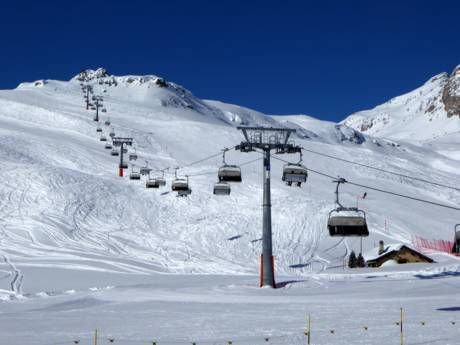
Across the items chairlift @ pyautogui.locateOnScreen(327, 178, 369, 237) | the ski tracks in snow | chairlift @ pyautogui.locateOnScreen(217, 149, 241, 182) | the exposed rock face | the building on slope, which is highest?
the exposed rock face

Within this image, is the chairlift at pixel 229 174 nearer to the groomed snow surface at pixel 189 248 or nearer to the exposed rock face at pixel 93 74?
the groomed snow surface at pixel 189 248

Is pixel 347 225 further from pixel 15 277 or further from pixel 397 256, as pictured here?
pixel 397 256

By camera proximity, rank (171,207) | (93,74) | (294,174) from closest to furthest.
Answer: (294,174)
(171,207)
(93,74)

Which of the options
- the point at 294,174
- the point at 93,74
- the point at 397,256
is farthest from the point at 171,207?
the point at 93,74

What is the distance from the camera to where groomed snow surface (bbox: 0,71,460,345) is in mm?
16467

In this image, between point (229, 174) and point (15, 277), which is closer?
point (15, 277)

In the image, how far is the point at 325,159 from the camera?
76188 millimetres

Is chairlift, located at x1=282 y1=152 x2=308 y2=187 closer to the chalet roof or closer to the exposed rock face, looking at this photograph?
the chalet roof

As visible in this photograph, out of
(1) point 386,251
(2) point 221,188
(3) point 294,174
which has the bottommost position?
(1) point 386,251

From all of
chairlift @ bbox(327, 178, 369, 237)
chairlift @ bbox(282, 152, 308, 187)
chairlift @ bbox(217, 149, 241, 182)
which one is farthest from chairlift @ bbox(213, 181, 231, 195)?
chairlift @ bbox(327, 178, 369, 237)

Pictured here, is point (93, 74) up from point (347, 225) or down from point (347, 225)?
up

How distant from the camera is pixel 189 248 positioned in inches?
1656

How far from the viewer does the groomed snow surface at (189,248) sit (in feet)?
54.0

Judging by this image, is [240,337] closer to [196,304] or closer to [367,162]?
[196,304]
